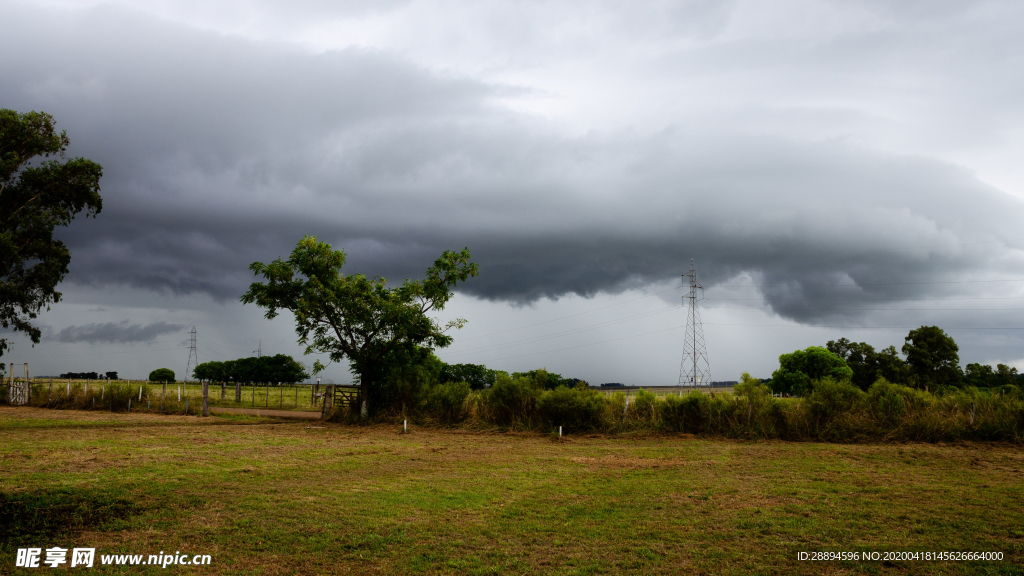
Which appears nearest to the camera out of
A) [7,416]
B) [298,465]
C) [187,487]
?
[187,487]

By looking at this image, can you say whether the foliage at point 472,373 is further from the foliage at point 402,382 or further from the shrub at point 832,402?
the shrub at point 832,402

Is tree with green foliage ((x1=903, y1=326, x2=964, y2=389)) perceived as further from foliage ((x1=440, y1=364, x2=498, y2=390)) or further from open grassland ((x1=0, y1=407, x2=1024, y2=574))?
open grassland ((x1=0, y1=407, x2=1024, y2=574))

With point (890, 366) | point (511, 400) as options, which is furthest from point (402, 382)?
point (890, 366)

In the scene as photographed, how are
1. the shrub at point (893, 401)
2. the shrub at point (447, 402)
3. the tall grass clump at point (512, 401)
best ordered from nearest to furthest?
the shrub at point (893, 401)
the tall grass clump at point (512, 401)
the shrub at point (447, 402)

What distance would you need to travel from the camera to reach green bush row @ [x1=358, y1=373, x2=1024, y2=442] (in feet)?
63.4

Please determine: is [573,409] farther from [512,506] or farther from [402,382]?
[512,506]

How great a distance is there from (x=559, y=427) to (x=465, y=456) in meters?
6.11

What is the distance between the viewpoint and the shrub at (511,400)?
23812mm

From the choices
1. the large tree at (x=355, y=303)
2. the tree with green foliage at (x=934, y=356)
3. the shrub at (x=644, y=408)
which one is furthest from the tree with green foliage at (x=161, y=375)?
the tree with green foliage at (x=934, y=356)

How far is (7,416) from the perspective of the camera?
28438 millimetres

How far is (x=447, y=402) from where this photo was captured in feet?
83.7

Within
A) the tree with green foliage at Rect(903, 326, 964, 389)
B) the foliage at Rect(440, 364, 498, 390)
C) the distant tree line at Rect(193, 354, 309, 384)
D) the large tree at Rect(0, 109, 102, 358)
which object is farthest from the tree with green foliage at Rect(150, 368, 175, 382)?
the tree with green foliage at Rect(903, 326, 964, 389)

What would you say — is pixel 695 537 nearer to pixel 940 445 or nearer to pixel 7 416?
pixel 940 445

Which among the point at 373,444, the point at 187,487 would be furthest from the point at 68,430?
the point at 187,487
